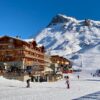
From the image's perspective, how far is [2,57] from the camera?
96.1 metres

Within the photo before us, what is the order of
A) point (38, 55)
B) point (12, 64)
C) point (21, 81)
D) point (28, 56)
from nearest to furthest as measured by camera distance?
point (21, 81) < point (12, 64) < point (28, 56) < point (38, 55)

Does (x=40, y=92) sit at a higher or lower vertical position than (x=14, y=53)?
lower

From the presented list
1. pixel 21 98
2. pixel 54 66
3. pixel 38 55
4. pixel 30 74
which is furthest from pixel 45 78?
pixel 54 66

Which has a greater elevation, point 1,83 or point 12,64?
point 12,64

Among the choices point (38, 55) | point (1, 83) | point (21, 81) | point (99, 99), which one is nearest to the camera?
point (99, 99)

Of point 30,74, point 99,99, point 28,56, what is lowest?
point 99,99

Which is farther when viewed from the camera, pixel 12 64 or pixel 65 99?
pixel 12 64

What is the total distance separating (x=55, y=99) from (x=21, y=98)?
12.1 ft

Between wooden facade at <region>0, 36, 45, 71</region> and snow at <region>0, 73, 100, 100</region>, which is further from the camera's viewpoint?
wooden facade at <region>0, 36, 45, 71</region>

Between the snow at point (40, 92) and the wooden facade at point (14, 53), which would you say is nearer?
the snow at point (40, 92)

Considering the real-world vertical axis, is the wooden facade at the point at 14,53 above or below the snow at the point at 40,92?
above

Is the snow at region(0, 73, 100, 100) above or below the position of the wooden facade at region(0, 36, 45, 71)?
below

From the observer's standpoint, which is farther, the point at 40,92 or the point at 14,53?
the point at 14,53

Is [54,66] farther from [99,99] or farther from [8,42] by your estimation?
[99,99]
